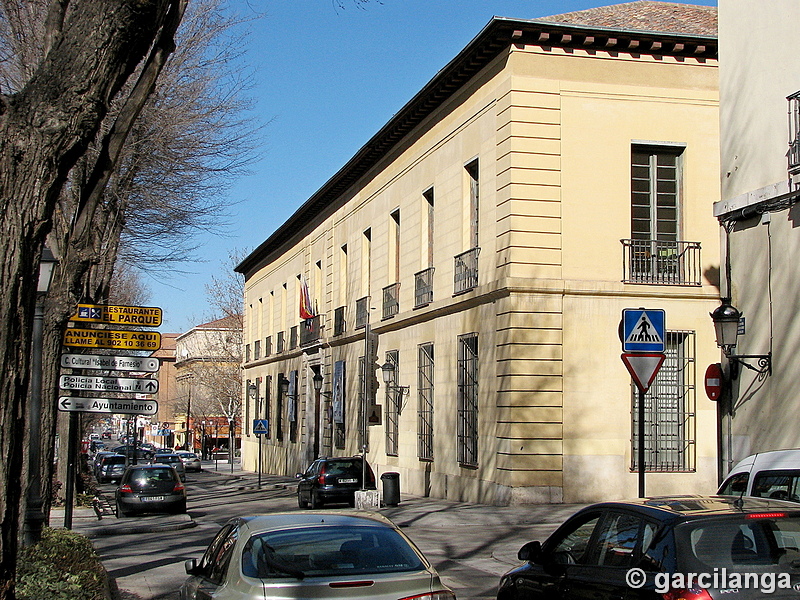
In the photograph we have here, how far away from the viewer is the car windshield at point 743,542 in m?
5.89

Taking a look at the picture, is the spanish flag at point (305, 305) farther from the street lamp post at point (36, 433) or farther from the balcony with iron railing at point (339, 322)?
the street lamp post at point (36, 433)

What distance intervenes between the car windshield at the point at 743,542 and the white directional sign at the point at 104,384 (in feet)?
36.7

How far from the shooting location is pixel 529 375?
22766mm

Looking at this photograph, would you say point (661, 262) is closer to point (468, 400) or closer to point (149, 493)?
point (468, 400)

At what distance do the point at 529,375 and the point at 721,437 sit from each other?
20.9ft

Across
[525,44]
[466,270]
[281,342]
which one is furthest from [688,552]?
[281,342]

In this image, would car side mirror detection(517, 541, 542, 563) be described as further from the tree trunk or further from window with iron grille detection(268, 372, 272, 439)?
window with iron grille detection(268, 372, 272, 439)

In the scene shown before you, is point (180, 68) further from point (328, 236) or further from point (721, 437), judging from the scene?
point (328, 236)

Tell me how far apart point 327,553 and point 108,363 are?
374 inches

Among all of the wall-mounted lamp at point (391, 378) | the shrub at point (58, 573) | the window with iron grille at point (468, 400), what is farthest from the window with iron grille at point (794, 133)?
the wall-mounted lamp at point (391, 378)

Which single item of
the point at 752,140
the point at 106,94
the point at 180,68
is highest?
the point at 180,68

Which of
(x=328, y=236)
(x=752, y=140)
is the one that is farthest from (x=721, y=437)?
(x=328, y=236)

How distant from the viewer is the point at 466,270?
85.7 ft

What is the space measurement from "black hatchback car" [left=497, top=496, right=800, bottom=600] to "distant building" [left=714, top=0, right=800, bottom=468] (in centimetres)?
823
